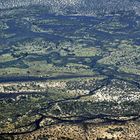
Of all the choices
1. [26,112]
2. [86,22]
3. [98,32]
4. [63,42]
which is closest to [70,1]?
[86,22]

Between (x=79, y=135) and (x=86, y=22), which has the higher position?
(x=79, y=135)

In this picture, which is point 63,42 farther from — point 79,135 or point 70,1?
point 79,135

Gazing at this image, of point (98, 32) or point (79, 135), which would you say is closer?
point (79, 135)

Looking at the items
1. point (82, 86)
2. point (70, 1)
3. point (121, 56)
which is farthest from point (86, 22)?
point (82, 86)

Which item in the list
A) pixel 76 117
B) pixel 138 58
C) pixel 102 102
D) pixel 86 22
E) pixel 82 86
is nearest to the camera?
pixel 76 117

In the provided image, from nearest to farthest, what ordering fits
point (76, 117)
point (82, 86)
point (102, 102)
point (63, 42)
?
1. point (76, 117)
2. point (102, 102)
3. point (82, 86)
4. point (63, 42)

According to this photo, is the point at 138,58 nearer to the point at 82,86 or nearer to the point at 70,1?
the point at 82,86
